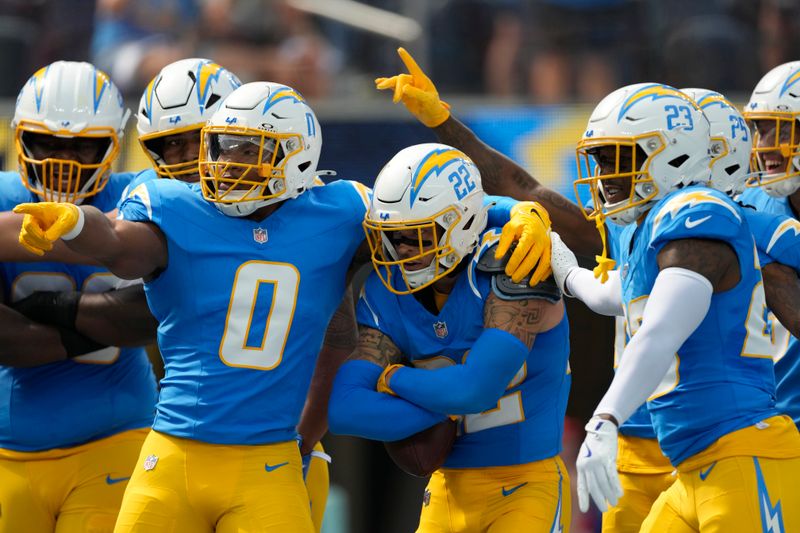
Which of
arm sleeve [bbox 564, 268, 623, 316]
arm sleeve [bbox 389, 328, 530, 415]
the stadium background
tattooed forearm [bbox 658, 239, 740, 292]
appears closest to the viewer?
tattooed forearm [bbox 658, 239, 740, 292]

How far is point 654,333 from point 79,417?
2.15 meters

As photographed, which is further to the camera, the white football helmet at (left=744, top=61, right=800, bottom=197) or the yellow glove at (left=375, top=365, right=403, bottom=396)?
the white football helmet at (left=744, top=61, right=800, bottom=197)

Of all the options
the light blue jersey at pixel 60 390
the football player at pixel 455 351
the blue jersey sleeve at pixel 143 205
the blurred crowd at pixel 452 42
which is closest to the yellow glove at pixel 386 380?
the football player at pixel 455 351

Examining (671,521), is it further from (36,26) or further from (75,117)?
(36,26)

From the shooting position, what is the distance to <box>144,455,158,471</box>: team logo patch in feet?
13.0

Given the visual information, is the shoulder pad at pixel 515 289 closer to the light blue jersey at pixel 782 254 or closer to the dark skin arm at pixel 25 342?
the light blue jersey at pixel 782 254

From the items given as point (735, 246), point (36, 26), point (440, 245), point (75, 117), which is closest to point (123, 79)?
point (36, 26)

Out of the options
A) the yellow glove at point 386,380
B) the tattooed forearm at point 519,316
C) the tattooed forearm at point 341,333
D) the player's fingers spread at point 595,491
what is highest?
the tattooed forearm at point 519,316

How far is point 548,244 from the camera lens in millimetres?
4086

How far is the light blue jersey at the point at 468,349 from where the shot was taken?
4105 mm

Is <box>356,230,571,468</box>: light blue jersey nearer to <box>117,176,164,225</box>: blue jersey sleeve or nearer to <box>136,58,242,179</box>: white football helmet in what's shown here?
<box>117,176,164,225</box>: blue jersey sleeve

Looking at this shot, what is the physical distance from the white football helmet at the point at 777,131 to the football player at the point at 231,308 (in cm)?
143

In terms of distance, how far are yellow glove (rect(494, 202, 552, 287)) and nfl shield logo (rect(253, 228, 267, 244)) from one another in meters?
0.73

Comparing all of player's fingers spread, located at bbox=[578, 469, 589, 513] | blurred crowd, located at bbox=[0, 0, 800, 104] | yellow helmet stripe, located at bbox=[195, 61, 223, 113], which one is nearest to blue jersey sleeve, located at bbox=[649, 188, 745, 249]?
player's fingers spread, located at bbox=[578, 469, 589, 513]
